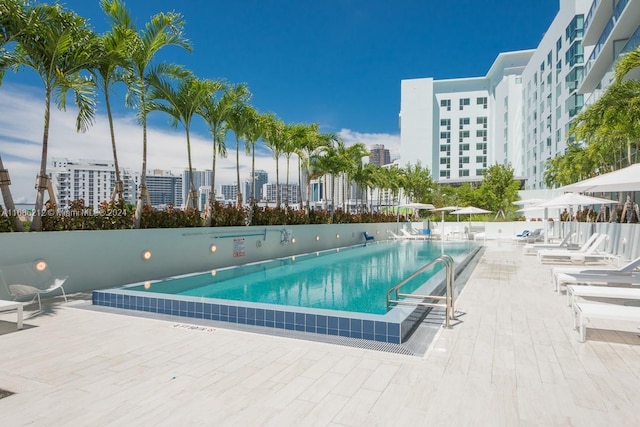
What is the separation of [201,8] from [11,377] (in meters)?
20.2

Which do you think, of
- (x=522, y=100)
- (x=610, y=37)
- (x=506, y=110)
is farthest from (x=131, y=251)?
(x=506, y=110)

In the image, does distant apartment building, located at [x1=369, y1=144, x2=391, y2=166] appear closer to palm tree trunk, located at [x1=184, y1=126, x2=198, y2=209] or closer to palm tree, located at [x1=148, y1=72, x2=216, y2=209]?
palm tree trunk, located at [x1=184, y1=126, x2=198, y2=209]

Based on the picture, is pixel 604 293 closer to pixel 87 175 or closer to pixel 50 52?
pixel 50 52

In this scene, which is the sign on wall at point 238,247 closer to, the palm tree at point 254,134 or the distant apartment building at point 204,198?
the distant apartment building at point 204,198

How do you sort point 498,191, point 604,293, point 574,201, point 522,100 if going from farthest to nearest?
1. point 522,100
2. point 498,191
3. point 574,201
4. point 604,293

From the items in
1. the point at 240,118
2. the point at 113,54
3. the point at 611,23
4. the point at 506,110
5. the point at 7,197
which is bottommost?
the point at 7,197

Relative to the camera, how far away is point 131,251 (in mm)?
9258

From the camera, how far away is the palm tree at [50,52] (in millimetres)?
7418

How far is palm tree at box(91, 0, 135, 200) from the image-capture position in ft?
29.0

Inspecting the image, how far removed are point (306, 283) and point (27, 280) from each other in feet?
18.5

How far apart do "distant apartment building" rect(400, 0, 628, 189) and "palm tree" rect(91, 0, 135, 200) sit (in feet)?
71.5

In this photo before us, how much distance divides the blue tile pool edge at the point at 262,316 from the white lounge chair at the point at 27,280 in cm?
69

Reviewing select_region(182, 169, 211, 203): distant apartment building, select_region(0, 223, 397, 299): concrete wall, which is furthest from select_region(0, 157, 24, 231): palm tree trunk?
select_region(182, 169, 211, 203): distant apartment building

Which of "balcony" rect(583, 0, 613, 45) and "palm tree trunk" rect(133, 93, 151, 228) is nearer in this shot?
"palm tree trunk" rect(133, 93, 151, 228)
